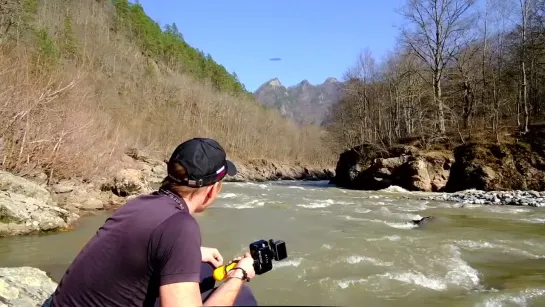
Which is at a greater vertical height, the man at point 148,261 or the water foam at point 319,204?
the man at point 148,261

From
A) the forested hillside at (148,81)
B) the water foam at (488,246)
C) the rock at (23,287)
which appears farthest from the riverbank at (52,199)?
the water foam at (488,246)

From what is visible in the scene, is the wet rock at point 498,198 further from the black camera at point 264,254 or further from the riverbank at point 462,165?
the black camera at point 264,254

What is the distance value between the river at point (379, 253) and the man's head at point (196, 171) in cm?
157

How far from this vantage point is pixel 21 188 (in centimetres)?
1110

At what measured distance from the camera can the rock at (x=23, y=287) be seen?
145 inches

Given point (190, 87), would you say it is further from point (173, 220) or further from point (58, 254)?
point (173, 220)

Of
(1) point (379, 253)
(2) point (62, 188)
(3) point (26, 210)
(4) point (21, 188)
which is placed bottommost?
(1) point (379, 253)

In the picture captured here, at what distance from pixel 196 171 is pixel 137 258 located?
49 centimetres

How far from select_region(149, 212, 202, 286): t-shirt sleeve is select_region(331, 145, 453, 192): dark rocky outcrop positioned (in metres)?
22.8

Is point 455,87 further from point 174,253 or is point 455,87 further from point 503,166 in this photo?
point 174,253

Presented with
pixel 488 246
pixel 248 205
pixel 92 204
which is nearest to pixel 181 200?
pixel 488 246

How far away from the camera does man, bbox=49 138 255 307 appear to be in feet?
5.97

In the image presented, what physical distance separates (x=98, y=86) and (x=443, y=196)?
46777mm

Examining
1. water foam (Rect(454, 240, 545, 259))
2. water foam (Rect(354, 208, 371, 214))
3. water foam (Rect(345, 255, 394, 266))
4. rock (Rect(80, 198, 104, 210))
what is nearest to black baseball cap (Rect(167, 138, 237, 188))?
water foam (Rect(345, 255, 394, 266))
